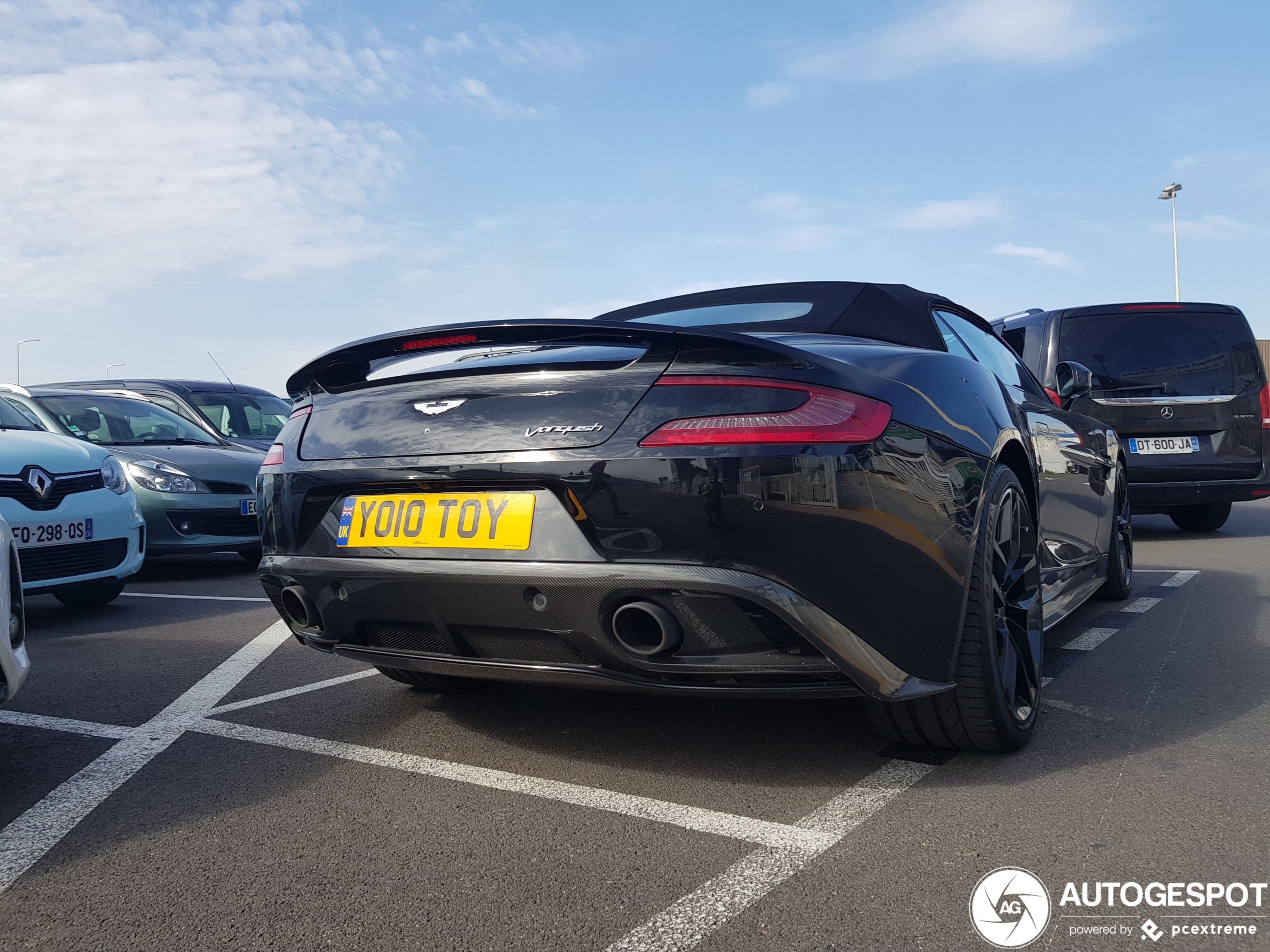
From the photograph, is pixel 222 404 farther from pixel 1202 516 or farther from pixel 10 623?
pixel 1202 516

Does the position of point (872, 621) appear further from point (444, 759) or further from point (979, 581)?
point (444, 759)

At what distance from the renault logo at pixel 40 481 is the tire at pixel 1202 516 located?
7.95 meters

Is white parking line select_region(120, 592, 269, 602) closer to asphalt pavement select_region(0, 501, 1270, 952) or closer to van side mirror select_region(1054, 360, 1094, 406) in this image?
asphalt pavement select_region(0, 501, 1270, 952)

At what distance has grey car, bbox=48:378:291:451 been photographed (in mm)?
9344

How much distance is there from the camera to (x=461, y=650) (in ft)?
9.14

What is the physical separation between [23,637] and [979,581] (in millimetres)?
2638

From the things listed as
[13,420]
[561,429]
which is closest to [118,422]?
[13,420]

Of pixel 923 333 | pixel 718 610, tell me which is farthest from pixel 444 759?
pixel 923 333

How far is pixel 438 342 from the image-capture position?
2.90m

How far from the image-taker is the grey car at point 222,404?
30.7 ft

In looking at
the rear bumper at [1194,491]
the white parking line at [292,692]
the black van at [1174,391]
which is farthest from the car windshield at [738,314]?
the rear bumper at [1194,491]

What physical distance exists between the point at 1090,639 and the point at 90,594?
197 inches

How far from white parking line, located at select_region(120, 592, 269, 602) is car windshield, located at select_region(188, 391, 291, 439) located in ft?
10.0

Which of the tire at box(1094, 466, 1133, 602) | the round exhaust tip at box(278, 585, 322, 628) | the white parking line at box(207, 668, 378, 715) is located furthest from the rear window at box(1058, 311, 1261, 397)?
the round exhaust tip at box(278, 585, 322, 628)
